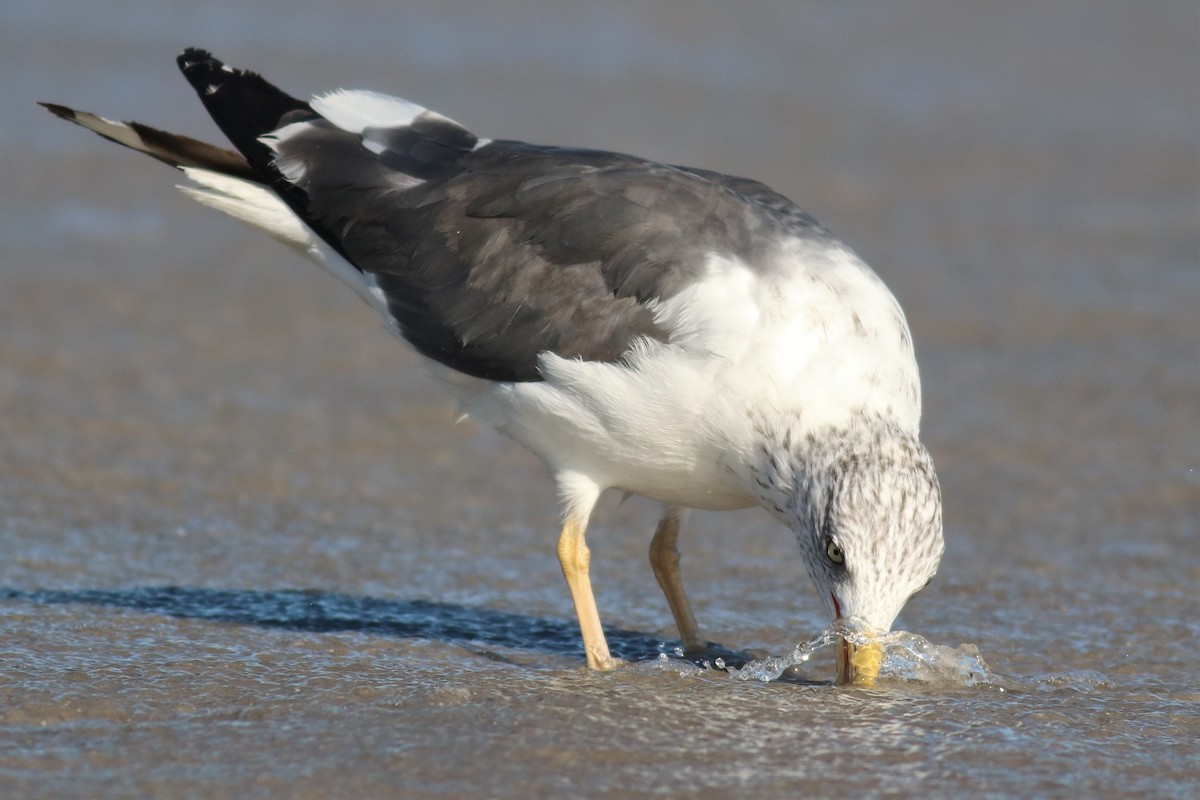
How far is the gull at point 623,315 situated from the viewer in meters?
5.42

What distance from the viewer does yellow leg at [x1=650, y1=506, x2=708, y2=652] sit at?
20.6 feet

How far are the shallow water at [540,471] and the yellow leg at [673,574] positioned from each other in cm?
11

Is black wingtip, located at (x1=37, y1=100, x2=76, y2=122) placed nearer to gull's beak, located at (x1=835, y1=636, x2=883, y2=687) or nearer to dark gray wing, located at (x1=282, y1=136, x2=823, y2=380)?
dark gray wing, located at (x1=282, y1=136, x2=823, y2=380)

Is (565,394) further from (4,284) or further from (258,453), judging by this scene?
(4,284)

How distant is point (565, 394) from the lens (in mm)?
5848

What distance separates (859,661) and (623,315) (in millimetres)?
1474

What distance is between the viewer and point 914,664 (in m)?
5.55

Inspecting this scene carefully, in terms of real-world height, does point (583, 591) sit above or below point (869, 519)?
below

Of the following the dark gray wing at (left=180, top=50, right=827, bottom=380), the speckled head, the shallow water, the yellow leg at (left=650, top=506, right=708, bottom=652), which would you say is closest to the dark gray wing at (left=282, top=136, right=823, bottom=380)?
the dark gray wing at (left=180, top=50, right=827, bottom=380)

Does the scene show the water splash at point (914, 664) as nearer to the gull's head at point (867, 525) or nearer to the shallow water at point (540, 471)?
the shallow water at point (540, 471)

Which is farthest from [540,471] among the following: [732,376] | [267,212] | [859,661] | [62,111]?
[859,661]

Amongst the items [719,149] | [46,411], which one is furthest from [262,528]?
[719,149]

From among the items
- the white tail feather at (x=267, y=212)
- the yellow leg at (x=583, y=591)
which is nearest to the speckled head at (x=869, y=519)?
the yellow leg at (x=583, y=591)

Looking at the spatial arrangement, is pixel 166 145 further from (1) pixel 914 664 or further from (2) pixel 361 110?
(1) pixel 914 664
